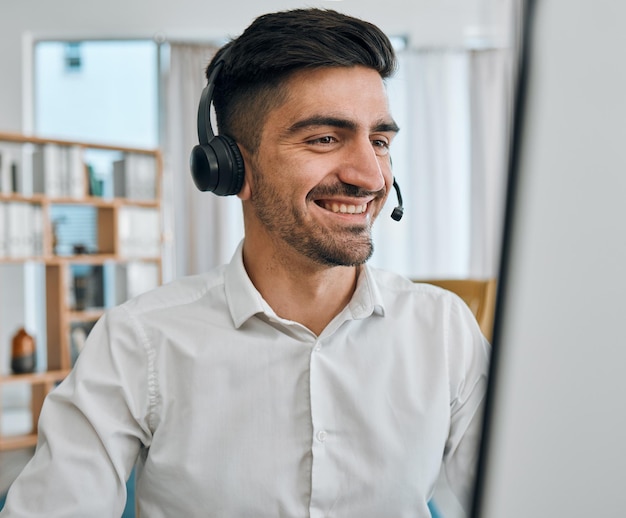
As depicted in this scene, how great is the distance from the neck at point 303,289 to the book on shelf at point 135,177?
296cm

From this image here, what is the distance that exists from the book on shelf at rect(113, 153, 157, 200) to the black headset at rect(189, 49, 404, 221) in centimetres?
291

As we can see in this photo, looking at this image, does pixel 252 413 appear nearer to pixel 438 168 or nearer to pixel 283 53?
pixel 283 53

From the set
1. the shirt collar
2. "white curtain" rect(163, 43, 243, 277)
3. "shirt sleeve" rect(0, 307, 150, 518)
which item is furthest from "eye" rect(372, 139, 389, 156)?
"white curtain" rect(163, 43, 243, 277)

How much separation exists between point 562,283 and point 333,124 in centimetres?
77

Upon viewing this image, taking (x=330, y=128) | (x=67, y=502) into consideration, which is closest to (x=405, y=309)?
(x=330, y=128)

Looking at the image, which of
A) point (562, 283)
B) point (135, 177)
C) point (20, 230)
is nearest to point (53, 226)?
point (20, 230)

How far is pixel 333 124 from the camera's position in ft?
2.99

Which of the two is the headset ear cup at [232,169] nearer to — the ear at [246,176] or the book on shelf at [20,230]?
the ear at [246,176]

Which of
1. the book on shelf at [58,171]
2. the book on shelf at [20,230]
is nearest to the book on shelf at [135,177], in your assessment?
the book on shelf at [58,171]

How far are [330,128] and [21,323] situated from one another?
3.78 metres

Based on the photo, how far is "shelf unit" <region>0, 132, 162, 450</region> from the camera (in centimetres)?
337

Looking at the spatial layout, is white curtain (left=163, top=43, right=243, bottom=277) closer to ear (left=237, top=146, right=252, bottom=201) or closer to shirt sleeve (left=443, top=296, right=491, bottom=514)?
ear (left=237, top=146, right=252, bottom=201)

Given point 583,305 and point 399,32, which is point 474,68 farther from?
point 583,305

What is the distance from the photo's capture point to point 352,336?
98 cm
